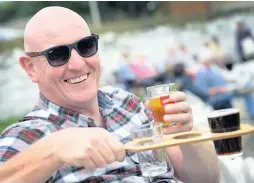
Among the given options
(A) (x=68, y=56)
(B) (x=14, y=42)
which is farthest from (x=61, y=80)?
(B) (x=14, y=42)

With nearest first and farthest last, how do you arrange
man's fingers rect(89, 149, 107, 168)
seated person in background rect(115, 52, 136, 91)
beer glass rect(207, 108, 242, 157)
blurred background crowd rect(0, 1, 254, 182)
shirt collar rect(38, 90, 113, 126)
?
man's fingers rect(89, 149, 107, 168), beer glass rect(207, 108, 242, 157), shirt collar rect(38, 90, 113, 126), blurred background crowd rect(0, 1, 254, 182), seated person in background rect(115, 52, 136, 91)

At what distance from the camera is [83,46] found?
6.93 ft

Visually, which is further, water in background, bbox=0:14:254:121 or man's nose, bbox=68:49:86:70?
water in background, bbox=0:14:254:121

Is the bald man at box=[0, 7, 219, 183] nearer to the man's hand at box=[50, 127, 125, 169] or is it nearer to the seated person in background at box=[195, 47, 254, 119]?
the man's hand at box=[50, 127, 125, 169]

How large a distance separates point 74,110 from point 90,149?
65 cm

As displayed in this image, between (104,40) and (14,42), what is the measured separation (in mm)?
2558

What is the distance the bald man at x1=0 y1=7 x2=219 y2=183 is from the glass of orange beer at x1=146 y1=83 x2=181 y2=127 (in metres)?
0.03

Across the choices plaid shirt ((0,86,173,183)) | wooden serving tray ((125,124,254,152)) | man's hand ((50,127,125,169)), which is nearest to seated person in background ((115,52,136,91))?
plaid shirt ((0,86,173,183))

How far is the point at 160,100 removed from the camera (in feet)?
6.64

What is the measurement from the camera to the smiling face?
212 centimetres

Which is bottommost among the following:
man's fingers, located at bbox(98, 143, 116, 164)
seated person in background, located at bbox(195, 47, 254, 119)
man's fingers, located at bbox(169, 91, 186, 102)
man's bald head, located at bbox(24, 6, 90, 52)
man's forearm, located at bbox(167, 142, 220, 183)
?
seated person in background, located at bbox(195, 47, 254, 119)

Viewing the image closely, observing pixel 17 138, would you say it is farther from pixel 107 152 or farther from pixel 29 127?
pixel 107 152

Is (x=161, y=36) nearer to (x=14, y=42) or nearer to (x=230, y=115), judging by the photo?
(x=14, y=42)

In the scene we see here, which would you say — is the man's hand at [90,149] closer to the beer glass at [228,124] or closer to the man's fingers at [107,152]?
the man's fingers at [107,152]
